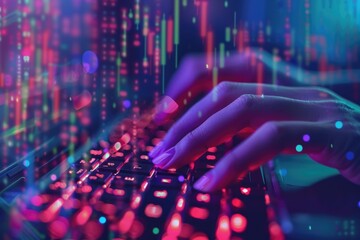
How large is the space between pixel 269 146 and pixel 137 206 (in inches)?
8.5

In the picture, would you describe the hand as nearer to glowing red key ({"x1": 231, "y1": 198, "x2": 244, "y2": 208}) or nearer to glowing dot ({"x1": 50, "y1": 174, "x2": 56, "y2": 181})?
Result: glowing red key ({"x1": 231, "y1": 198, "x2": 244, "y2": 208})

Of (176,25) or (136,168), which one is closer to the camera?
(136,168)

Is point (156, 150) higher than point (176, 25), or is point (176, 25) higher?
point (176, 25)

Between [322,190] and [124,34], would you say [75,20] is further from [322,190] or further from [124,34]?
[322,190]

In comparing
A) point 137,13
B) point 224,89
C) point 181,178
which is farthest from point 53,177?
point 137,13

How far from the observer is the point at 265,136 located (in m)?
0.55

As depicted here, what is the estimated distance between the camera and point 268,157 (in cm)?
55

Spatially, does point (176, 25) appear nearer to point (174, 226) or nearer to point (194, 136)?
point (194, 136)

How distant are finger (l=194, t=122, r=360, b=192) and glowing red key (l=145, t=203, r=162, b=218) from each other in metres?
0.09

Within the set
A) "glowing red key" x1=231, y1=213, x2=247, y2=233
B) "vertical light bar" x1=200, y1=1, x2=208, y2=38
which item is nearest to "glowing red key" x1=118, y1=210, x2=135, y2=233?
"glowing red key" x1=231, y1=213, x2=247, y2=233

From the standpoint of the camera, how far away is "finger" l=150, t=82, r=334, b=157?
0.69 m

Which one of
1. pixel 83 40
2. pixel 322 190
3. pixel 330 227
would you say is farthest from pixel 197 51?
pixel 330 227

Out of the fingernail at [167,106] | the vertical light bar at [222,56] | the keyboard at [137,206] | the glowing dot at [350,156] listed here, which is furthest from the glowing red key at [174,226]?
the vertical light bar at [222,56]

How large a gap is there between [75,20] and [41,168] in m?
0.50
